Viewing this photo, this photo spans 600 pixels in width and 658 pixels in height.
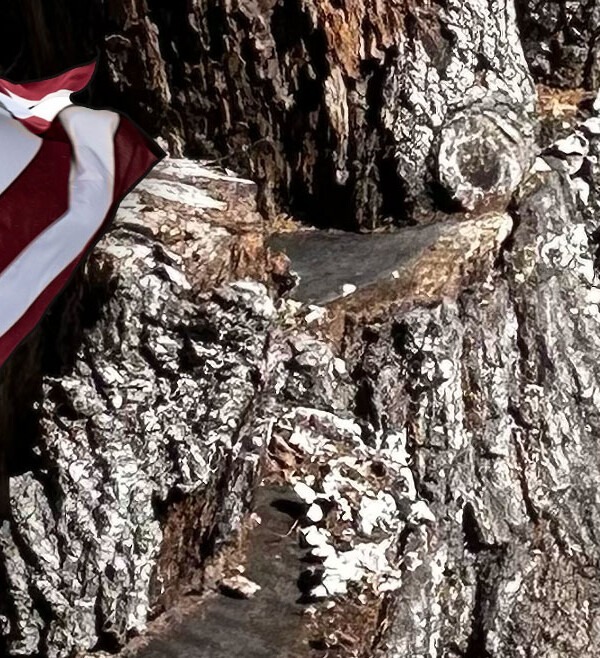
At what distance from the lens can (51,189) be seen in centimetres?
171

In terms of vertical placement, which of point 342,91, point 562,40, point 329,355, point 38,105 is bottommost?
point 329,355

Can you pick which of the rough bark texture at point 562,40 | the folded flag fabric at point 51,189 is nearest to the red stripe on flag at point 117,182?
the folded flag fabric at point 51,189

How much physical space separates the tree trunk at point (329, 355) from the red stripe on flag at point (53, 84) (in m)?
0.10

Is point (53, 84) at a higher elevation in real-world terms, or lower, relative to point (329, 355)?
higher

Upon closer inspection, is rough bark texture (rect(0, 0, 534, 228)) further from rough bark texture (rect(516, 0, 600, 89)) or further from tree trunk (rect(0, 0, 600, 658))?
rough bark texture (rect(516, 0, 600, 89))

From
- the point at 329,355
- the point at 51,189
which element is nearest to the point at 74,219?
the point at 51,189

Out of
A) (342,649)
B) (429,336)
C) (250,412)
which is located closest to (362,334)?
(429,336)

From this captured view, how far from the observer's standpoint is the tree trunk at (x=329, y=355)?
179cm

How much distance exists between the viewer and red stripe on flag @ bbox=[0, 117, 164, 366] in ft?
5.38

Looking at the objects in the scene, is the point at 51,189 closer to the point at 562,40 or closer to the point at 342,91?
the point at 342,91

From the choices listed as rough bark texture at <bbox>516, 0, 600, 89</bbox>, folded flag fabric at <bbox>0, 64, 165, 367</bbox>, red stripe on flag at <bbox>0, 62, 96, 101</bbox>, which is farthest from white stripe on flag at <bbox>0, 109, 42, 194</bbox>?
rough bark texture at <bbox>516, 0, 600, 89</bbox>

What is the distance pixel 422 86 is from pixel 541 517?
780 millimetres

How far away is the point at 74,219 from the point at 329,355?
0.49 metres

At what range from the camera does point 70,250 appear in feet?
5.55
